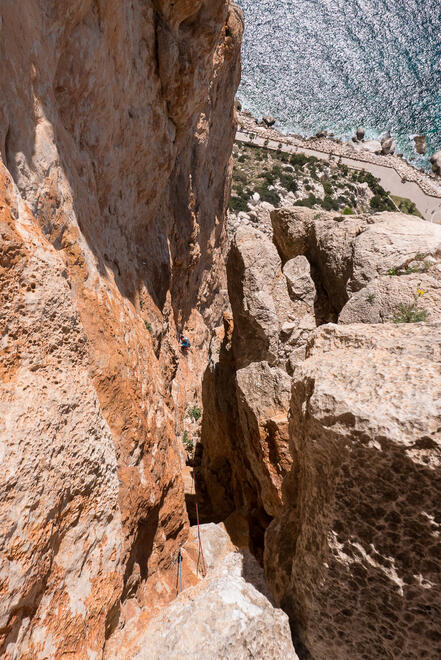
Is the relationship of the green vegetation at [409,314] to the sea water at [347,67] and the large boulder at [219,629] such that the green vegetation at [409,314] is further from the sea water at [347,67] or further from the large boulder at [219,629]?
the sea water at [347,67]

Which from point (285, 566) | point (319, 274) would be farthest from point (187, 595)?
point (319, 274)

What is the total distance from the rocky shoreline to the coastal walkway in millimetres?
131

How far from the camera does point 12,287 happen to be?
3.63 m

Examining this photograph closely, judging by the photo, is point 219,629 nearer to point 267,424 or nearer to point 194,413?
point 267,424

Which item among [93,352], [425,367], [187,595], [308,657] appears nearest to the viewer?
[425,367]

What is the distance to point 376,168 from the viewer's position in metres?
39.9

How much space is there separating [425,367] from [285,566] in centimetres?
249

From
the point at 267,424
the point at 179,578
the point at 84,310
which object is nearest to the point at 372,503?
the point at 84,310

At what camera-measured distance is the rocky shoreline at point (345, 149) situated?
39.5 meters

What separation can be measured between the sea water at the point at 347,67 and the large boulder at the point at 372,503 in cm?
4628

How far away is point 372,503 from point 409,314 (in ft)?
11.2

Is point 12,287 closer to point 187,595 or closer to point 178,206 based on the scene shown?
point 187,595

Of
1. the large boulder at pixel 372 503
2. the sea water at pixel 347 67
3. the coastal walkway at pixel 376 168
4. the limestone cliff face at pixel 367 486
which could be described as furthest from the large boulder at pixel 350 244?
the sea water at pixel 347 67

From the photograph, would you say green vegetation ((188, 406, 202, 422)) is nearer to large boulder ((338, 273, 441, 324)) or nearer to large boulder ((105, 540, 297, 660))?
large boulder ((338, 273, 441, 324))
